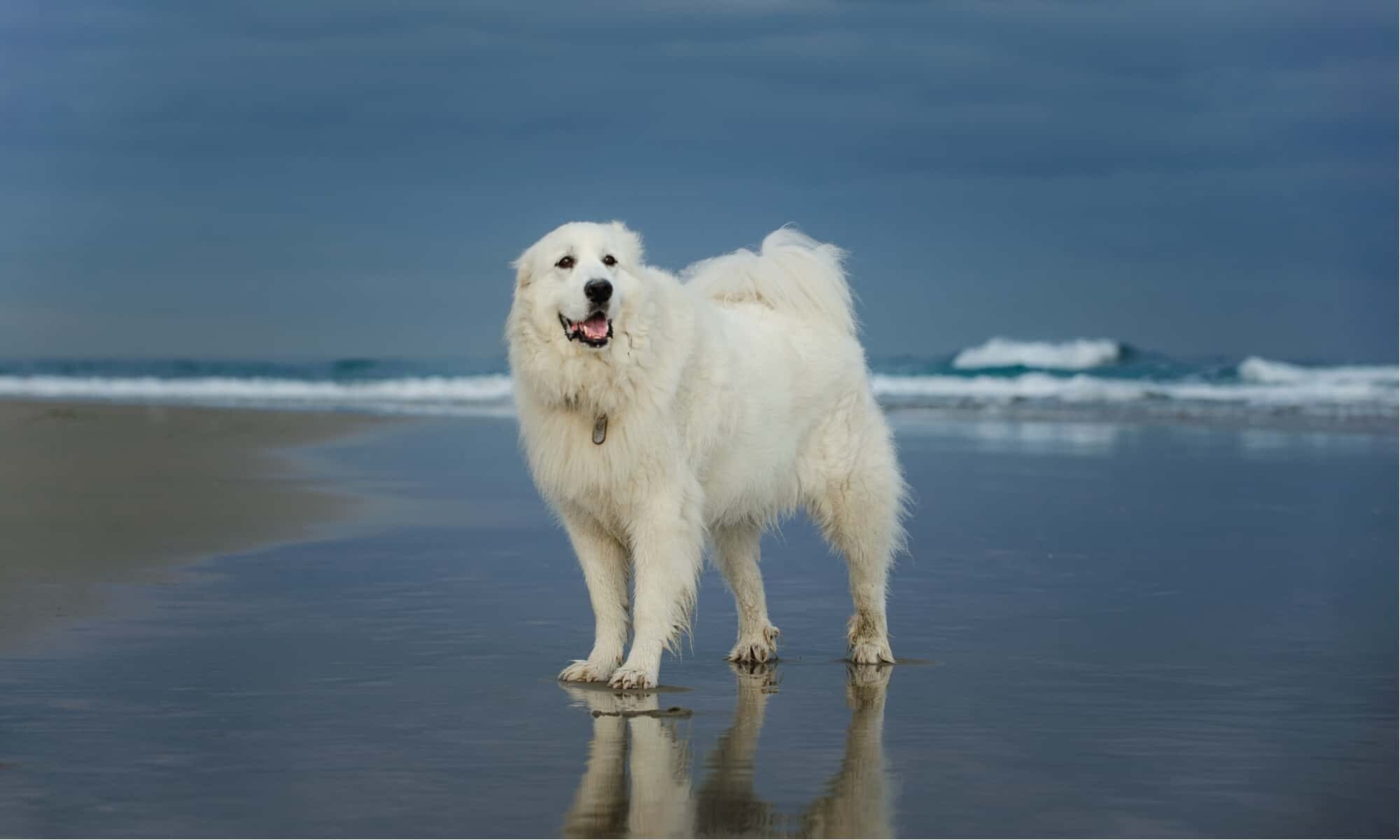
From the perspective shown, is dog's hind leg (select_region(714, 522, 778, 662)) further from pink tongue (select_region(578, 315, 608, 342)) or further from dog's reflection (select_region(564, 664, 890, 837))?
pink tongue (select_region(578, 315, 608, 342))

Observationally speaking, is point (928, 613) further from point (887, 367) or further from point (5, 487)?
point (887, 367)

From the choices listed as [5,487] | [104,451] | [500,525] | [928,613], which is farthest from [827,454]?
[104,451]

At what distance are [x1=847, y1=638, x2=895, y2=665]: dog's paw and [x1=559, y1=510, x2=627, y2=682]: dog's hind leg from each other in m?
0.92

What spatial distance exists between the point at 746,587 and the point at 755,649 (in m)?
0.33

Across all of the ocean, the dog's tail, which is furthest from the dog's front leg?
the ocean

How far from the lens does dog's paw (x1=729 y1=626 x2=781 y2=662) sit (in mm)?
6227

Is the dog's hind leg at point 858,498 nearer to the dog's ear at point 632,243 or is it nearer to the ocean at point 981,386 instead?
the dog's ear at point 632,243

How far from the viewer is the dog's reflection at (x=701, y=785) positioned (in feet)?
12.8

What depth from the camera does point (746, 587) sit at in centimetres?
649

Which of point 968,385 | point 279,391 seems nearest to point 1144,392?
point 968,385

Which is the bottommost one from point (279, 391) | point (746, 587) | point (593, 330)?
point (746, 587)

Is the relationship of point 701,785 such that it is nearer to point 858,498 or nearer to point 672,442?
point 672,442

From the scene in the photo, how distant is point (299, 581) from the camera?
794 cm

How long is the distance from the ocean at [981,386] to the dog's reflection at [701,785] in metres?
17.4
